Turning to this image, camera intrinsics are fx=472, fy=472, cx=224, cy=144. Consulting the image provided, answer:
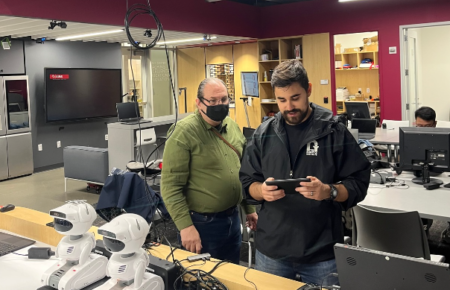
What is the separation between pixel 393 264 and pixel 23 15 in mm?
5803

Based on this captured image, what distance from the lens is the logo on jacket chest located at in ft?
6.98

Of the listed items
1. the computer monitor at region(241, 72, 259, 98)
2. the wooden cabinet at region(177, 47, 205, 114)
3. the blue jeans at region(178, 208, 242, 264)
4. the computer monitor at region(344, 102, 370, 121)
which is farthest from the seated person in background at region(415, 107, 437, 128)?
the wooden cabinet at region(177, 47, 205, 114)

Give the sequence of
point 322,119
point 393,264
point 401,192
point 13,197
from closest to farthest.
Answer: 1. point 393,264
2. point 322,119
3. point 401,192
4. point 13,197

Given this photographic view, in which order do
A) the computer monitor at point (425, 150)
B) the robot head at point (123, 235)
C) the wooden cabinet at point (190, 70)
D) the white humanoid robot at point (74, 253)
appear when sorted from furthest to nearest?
the wooden cabinet at point (190, 70), the computer monitor at point (425, 150), the white humanoid robot at point (74, 253), the robot head at point (123, 235)

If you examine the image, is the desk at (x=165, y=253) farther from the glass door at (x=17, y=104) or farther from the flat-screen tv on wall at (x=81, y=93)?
the flat-screen tv on wall at (x=81, y=93)

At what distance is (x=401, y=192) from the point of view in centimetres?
394

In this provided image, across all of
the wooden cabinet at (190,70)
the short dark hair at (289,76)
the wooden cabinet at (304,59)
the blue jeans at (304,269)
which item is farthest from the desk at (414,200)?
the wooden cabinet at (190,70)

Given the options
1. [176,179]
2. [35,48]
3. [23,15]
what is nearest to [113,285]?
[176,179]

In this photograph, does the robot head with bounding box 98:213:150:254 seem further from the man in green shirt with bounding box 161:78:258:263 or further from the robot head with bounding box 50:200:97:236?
the man in green shirt with bounding box 161:78:258:263

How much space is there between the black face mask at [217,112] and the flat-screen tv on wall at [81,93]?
7395 millimetres

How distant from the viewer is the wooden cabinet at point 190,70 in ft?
39.5

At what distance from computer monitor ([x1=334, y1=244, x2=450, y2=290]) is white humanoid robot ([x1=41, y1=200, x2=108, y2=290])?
1.00 metres

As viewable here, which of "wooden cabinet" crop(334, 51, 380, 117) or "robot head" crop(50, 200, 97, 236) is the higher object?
"wooden cabinet" crop(334, 51, 380, 117)

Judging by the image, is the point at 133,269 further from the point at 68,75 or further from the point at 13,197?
the point at 68,75
